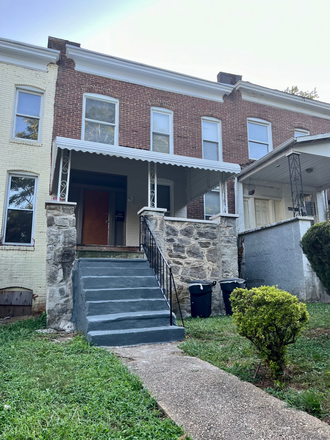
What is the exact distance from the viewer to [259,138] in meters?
12.7

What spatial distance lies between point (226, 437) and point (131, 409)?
75 cm

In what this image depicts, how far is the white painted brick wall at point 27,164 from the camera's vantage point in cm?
875

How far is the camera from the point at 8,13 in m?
6.34

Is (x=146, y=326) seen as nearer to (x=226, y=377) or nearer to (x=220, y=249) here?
(x=226, y=377)

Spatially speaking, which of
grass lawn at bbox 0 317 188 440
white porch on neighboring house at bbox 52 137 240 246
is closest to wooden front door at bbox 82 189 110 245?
white porch on neighboring house at bbox 52 137 240 246

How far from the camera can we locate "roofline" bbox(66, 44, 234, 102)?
10562 millimetres

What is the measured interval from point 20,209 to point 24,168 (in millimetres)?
1175

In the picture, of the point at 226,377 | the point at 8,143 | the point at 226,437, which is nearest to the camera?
the point at 226,437

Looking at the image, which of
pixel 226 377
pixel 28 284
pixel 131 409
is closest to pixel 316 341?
pixel 226 377

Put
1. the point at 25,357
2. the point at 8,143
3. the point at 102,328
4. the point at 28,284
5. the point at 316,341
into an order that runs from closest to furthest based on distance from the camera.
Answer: the point at 25,357 < the point at 316,341 < the point at 102,328 < the point at 28,284 < the point at 8,143

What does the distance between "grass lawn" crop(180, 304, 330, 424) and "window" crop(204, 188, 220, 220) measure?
19.9 ft

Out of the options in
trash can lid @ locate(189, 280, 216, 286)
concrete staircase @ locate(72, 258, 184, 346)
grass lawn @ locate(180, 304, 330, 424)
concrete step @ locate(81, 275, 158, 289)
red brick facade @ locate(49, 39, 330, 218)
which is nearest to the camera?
grass lawn @ locate(180, 304, 330, 424)

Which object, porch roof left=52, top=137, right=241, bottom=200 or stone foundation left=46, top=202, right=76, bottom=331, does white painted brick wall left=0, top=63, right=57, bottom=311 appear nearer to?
porch roof left=52, top=137, right=241, bottom=200

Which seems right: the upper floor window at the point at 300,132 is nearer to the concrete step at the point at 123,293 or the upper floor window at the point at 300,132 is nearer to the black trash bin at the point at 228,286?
the black trash bin at the point at 228,286
